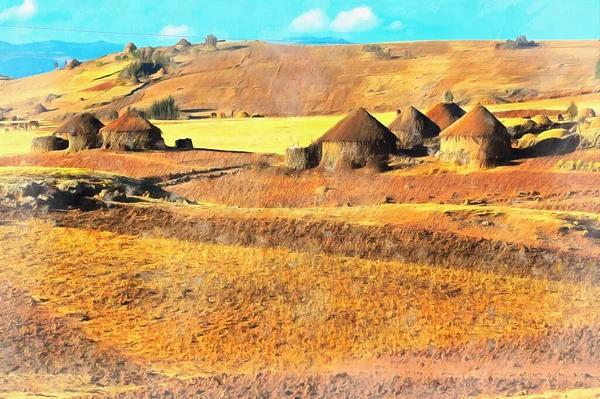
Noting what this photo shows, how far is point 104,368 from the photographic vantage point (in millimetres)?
9984

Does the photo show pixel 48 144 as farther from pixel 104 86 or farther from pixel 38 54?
pixel 104 86

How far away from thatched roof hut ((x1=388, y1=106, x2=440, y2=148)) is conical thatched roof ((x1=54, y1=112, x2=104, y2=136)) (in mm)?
9598

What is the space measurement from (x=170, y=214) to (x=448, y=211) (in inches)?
213

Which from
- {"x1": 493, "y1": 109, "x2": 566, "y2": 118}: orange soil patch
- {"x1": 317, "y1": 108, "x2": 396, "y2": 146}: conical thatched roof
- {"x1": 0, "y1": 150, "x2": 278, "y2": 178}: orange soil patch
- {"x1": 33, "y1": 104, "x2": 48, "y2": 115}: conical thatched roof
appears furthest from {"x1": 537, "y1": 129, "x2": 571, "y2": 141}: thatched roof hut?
{"x1": 33, "y1": 104, "x2": 48, "y2": 115}: conical thatched roof

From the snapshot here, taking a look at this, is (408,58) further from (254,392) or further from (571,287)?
(254,392)

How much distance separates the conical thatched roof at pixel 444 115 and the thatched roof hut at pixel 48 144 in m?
13.0

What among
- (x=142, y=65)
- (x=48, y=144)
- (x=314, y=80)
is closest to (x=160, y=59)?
(x=142, y=65)

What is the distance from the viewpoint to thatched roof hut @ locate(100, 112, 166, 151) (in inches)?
810

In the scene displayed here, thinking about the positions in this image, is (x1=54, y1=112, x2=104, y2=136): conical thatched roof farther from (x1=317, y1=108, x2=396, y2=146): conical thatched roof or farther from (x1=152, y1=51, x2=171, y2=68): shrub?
(x1=152, y1=51, x2=171, y2=68): shrub

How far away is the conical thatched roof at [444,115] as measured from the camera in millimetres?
27220

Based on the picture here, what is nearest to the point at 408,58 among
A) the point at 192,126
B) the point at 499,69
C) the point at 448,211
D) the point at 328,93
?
→ the point at 499,69

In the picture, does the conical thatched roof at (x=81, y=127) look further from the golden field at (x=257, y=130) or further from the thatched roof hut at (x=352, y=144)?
the thatched roof hut at (x=352, y=144)

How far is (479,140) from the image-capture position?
20.3 metres

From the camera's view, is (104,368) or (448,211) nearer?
(104,368)
